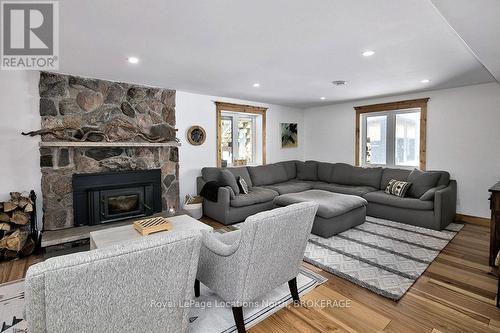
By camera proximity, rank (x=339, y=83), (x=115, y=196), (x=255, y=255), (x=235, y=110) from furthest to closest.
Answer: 1. (x=235, y=110)
2. (x=339, y=83)
3. (x=115, y=196)
4. (x=255, y=255)

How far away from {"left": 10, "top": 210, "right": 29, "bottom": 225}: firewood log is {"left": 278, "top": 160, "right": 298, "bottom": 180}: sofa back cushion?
4.91m

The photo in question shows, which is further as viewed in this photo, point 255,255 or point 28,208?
point 28,208

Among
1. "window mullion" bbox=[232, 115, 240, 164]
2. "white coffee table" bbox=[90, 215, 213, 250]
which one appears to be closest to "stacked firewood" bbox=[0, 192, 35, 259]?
"white coffee table" bbox=[90, 215, 213, 250]

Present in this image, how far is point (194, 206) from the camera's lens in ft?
15.3

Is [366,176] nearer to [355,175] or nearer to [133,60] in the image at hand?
[355,175]

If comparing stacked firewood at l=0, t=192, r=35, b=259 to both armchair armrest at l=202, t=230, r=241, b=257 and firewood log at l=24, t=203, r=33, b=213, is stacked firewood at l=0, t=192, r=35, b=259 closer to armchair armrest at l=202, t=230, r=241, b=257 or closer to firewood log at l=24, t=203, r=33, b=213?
firewood log at l=24, t=203, r=33, b=213

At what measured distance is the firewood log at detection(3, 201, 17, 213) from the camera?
309cm

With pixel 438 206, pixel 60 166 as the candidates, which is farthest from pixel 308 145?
pixel 60 166

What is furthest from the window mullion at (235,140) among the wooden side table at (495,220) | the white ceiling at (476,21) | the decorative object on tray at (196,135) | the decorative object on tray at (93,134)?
the wooden side table at (495,220)

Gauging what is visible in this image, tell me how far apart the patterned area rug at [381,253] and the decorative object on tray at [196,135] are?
282 centimetres

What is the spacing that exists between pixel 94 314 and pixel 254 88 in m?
4.09

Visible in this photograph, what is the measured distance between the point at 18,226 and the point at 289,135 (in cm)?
564

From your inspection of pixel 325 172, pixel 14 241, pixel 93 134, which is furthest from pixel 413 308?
pixel 93 134

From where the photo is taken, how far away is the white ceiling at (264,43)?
1920 millimetres
